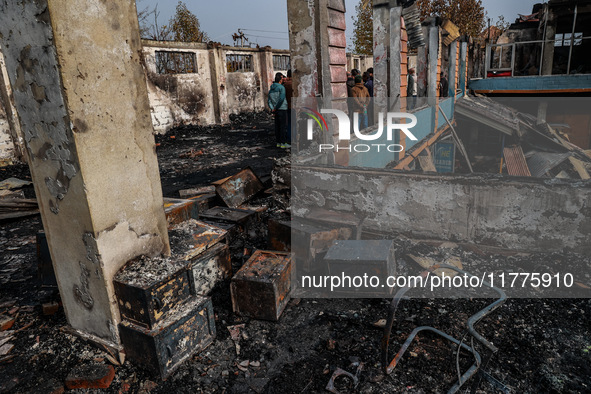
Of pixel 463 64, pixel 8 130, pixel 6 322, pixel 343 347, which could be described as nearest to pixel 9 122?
pixel 8 130

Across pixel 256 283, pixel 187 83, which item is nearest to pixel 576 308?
pixel 256 283

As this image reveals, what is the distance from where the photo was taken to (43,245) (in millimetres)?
3357

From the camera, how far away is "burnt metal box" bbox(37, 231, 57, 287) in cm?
336

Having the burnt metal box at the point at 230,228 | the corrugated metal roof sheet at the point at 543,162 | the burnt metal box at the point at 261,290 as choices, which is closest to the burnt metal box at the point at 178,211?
the burnt metal box at the point at 230,228

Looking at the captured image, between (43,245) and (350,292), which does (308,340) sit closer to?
(350,292)

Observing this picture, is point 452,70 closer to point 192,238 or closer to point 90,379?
point 192,238

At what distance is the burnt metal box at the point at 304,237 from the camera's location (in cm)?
373

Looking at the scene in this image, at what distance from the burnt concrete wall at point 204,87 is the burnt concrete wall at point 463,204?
31.6ft

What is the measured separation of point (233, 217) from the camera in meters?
4.71

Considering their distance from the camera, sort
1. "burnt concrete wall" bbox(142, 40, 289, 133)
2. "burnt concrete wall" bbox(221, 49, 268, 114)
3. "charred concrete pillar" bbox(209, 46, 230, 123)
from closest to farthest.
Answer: "burnt concrete wall" bbox(142, 40, 289, 133) → "charred concrete pillar" bbox(209, 46, 230, 123) → "burnt concrete wall" bbox(221, 49, 268, 114)

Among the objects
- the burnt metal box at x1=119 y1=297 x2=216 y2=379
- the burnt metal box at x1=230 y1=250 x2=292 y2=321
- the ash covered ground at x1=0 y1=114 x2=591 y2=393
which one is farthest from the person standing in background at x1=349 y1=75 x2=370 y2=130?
the burnt metal box at x1=119 y1=297 x2=216 y2=379

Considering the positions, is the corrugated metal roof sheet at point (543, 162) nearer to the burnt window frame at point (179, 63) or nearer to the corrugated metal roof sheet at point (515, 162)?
the corrugated metal roof sheet at point (515, 162)

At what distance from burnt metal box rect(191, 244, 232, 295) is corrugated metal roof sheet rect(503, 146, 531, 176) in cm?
804

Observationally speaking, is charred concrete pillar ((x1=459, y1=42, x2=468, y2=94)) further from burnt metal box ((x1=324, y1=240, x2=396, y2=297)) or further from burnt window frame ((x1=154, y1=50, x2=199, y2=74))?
burnt metal box ((x1=324, y1=240, x2=396, y2=297))
